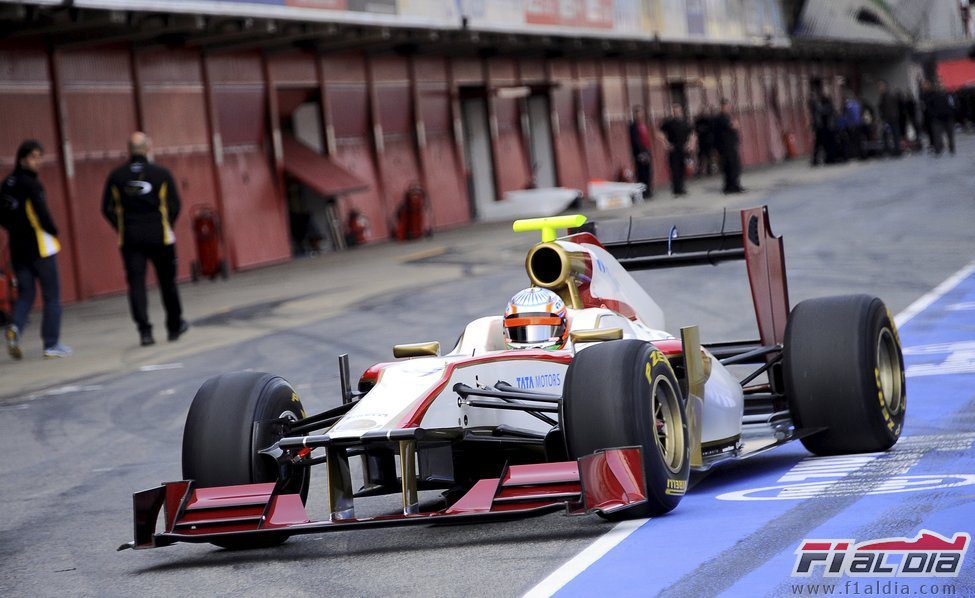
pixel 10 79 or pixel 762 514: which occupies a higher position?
pixel 10 79

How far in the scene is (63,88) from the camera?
2231 cm

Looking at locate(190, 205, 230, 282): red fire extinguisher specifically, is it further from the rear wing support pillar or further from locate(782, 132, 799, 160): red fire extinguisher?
locate(782, 132, 799, 160): red fire extinguisher

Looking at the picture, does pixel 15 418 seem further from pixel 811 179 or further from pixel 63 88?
pixel 811 179

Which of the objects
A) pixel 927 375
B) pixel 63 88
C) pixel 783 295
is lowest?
pixel 927 375

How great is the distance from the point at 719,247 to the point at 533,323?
7.53 ft

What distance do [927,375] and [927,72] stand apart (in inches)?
2884

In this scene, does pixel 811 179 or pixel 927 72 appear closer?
pixel 811 179

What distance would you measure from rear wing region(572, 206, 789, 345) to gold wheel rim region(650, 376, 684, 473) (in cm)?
207

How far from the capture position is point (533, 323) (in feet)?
23.1

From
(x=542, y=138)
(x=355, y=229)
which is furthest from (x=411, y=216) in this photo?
(x=542, y=138)

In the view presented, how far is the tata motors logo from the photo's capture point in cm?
495

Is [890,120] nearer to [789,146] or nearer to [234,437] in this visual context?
[789,146]

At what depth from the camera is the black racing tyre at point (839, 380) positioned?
7586 millimetres

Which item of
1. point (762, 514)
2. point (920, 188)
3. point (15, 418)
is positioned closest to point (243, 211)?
point (920, 188)
